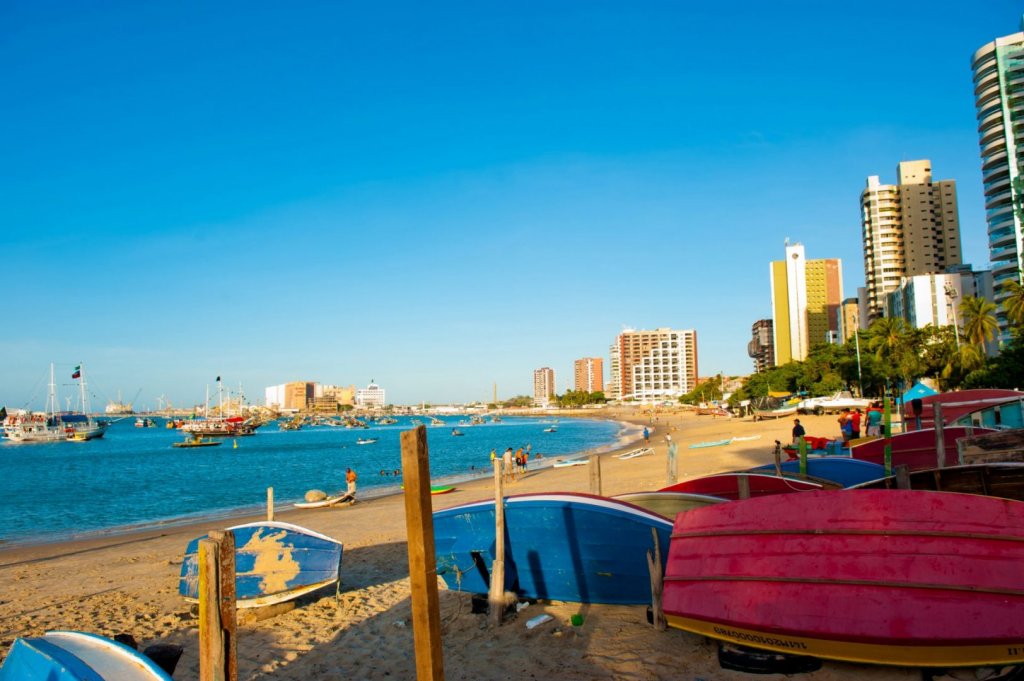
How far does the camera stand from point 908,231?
377 ft

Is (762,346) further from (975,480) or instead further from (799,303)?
(975,480)

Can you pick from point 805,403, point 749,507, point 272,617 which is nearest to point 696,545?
point 749,507

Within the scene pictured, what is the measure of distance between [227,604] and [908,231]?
430ft

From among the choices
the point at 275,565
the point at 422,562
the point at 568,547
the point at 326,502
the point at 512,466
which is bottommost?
the point at 326,502

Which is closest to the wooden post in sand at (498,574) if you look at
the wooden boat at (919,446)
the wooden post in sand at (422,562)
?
the wooden post in sand at (422,562)

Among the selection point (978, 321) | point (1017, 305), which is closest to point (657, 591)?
point (1017, 305)

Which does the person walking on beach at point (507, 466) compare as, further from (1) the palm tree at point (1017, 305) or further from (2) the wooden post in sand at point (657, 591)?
(1) the palm tree at point (1017, 305)

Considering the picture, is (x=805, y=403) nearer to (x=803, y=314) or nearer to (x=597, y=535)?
(x=597, y=535)

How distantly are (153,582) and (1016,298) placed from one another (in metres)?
56.8

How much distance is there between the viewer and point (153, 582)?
14188mm

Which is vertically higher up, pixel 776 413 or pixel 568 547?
pixel 568 547

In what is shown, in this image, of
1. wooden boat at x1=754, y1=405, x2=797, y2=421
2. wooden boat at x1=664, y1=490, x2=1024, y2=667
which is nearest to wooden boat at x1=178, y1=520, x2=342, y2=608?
wooden boat at x1=664, y1=490, x2=1024, y2=667

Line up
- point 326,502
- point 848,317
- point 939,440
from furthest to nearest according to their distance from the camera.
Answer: point 848,317 → point 326,502 → point 939,440

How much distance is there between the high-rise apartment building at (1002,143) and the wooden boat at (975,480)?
9037 centimetres
